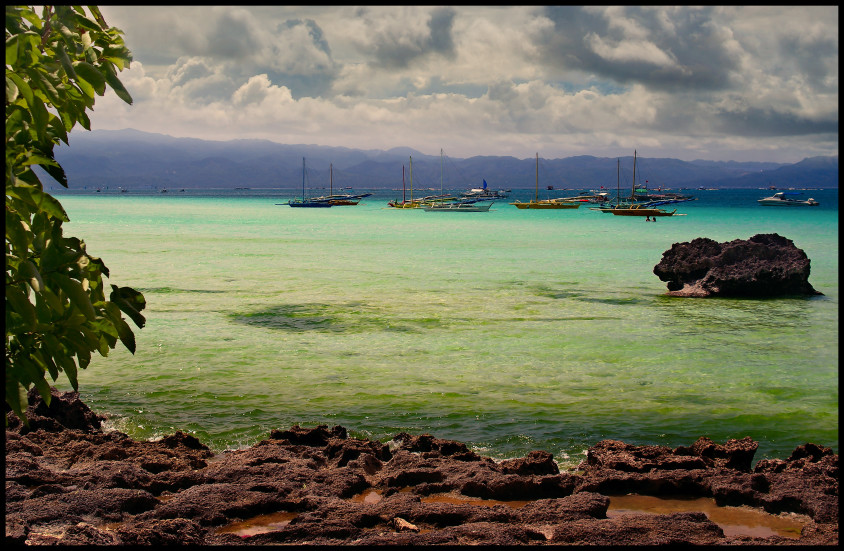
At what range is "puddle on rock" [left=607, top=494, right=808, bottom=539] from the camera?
257 inches

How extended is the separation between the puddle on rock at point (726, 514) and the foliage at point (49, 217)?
5.07 metres

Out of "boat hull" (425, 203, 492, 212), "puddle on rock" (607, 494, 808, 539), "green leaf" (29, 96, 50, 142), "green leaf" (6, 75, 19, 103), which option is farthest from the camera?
"boat hull" (425, 203, 492, 212)

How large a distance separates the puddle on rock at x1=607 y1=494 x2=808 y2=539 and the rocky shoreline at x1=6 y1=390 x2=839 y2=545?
101mm

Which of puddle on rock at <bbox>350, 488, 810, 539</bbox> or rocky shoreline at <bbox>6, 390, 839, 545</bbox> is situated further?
puddle on rock at <bbox>350, 488, 810, 539</bbox>

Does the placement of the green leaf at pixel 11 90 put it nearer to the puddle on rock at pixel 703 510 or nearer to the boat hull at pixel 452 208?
the puddle on rock at pixel 703 510

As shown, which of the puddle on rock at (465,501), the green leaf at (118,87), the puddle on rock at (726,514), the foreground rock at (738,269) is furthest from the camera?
the foreground rock at (738,269)

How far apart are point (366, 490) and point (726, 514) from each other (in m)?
3.33

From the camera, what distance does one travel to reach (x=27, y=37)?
3.00 metres

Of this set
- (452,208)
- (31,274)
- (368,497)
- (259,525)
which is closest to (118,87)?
(31,274)

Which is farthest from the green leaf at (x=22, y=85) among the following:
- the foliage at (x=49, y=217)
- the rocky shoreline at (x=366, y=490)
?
the rocky shoreline at (x=366, y=490)

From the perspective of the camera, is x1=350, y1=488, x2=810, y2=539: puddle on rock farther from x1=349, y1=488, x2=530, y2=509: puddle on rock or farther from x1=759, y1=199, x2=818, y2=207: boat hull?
x1=759, y1=199, x2=818, y2=207: boat hull

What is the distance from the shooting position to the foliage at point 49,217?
3.06m

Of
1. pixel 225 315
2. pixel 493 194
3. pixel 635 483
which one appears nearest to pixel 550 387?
pixel 635 483

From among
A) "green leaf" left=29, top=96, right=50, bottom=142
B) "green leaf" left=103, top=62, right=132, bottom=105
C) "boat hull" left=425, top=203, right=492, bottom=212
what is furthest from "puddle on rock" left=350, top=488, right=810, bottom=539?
"boat hull" left=425, top=203, right=492, bottom=212
